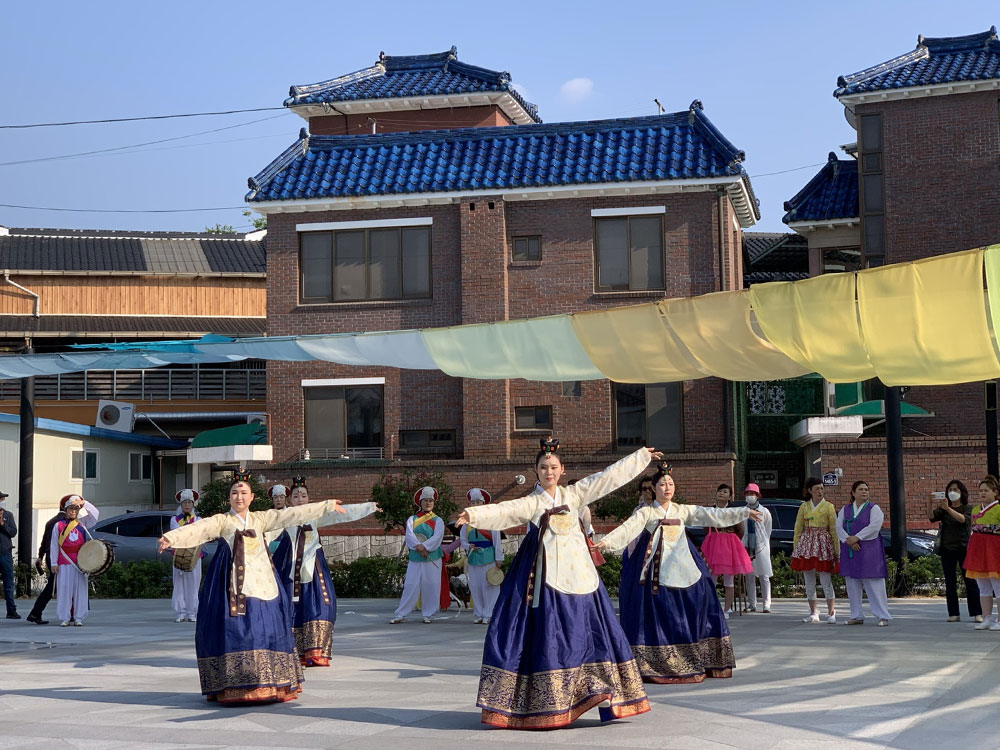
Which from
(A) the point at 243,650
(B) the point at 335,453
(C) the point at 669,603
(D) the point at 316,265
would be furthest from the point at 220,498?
(C) the point at 669,603

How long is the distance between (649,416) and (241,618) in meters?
16.5

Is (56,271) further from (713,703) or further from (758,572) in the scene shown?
(713,703)

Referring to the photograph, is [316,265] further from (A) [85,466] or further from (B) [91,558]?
(B) [91,558]

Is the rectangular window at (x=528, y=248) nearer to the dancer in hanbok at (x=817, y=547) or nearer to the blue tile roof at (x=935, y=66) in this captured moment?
the blue tile roof at (x=935, y=66)

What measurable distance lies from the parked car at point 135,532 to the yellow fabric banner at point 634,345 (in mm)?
14999

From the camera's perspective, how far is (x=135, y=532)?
25.3 metres

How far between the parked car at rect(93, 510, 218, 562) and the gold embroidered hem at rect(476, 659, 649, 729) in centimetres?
1755

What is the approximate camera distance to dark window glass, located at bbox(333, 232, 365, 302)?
26.6m

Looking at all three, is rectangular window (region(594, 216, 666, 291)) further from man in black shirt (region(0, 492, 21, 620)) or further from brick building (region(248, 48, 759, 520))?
man in black shirt (region(0, 492, 21, 620))

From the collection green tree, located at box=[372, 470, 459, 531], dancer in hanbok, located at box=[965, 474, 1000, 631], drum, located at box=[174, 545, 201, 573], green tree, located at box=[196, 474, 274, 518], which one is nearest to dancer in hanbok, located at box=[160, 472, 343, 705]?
drum, located at box=[174, 545, 201, 573]

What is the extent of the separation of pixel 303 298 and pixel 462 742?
1979 centimetres

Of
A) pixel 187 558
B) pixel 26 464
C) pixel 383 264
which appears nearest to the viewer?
pixel 187 558

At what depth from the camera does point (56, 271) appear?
3572 cm

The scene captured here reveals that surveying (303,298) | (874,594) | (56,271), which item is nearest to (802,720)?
(874,594)
